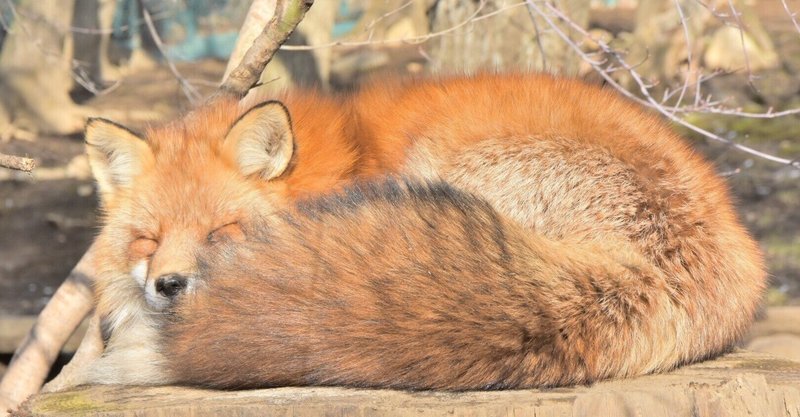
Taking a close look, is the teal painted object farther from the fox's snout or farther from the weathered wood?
the weathered wood

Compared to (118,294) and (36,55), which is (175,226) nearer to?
(118,294)

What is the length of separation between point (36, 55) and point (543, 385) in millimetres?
9543

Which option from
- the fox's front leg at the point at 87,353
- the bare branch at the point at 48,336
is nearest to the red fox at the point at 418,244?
the fox's front leg at the point at 87,353

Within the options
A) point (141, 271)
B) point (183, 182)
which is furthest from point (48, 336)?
point (183, 182)

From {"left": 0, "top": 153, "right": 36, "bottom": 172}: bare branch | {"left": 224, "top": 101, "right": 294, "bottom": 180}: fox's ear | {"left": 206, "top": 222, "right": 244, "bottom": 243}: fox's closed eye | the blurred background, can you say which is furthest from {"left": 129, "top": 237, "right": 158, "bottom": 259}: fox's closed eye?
the blurred background

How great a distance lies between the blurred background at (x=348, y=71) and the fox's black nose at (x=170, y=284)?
3.72 feet

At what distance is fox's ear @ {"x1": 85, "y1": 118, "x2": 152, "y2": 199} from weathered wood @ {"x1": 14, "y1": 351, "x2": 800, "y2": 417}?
0.76 m

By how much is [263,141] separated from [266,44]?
0.37 metres

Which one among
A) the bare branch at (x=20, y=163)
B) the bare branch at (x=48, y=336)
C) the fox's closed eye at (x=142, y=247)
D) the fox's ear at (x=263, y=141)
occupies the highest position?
the fox's ear at (x=263, y=141)

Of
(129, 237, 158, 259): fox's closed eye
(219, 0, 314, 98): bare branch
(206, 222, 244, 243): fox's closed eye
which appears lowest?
(129, 237, 158, 259): fox's closed eye

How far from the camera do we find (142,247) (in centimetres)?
245

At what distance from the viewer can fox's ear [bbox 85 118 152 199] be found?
98.0 inches

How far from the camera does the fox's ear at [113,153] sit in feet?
8.16

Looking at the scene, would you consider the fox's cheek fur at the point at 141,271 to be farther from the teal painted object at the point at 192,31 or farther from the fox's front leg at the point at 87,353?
the teal painted object at the point at 192,31
